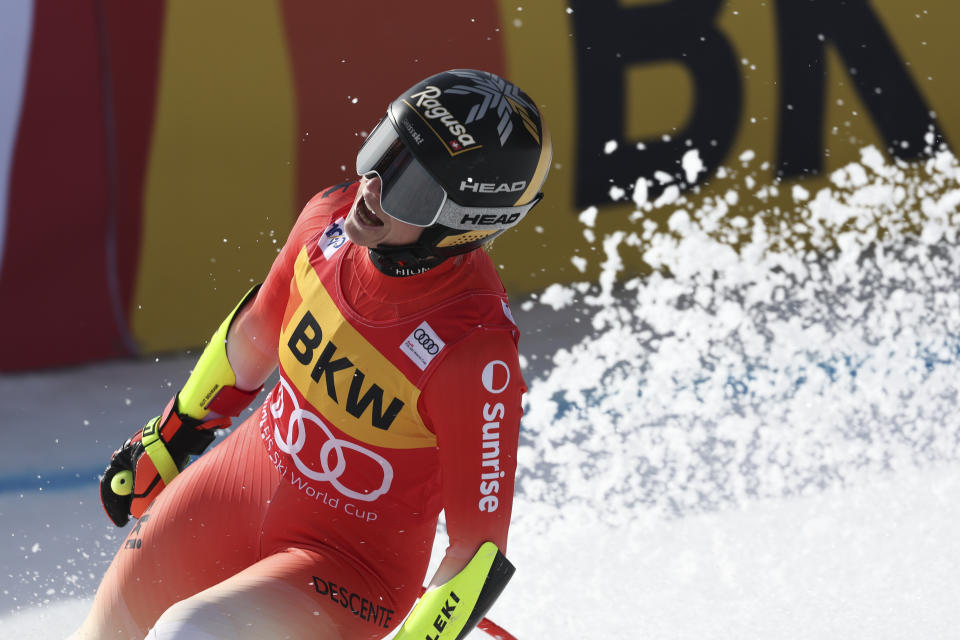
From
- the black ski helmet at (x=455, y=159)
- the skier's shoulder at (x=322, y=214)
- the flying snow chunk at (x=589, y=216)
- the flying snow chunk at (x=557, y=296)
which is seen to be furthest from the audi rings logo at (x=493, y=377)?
the flying snow chunk at (x=589, y=216)

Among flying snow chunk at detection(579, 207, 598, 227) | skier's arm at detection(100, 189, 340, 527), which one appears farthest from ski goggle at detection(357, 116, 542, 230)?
flying snow chunk at detection(579, 207, 598, 227)

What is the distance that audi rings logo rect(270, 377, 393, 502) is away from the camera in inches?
73.3

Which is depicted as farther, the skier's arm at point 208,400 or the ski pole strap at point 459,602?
the skier's arm at point 208,400

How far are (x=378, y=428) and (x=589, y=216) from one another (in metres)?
2.96

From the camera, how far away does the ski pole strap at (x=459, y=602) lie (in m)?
1.65

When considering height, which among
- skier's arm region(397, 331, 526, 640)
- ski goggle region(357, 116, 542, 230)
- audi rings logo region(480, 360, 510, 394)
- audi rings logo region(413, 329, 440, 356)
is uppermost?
ski goggle region(357, 116, 542, 230)

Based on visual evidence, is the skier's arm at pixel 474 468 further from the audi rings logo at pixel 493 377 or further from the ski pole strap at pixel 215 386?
the ski pole strap at pixel 215 386

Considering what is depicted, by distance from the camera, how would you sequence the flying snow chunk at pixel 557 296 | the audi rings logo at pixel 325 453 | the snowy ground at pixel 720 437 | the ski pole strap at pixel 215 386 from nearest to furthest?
the audi rings logo at pixel 325 453
the ski pole strap at pixel 215 386
the snowy ground at pixel 720 437
the flying snow chunk at pixel 557 296

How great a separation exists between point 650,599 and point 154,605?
1.49 meters

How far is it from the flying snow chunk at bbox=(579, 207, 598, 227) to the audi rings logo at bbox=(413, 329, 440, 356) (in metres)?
2.94

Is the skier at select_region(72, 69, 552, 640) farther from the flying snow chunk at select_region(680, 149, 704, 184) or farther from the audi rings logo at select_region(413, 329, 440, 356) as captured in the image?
the flying snow chunk at select_region(680, 149, 704, 184)

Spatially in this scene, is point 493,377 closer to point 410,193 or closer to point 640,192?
point 410,193

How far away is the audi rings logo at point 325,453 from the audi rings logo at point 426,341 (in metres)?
0.21

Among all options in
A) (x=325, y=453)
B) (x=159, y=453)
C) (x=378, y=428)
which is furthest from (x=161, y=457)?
(x=378, y=428)
